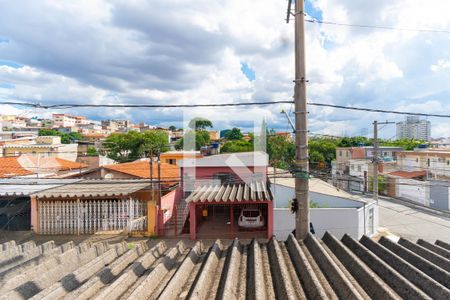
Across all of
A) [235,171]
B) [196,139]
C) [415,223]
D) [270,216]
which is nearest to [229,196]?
[270,216]

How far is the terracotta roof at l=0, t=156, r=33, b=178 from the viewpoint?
1877cm

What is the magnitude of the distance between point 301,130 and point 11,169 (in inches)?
897

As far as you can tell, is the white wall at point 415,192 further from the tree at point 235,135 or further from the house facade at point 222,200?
the tree at point 235,135

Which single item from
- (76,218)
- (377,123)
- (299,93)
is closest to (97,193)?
(76,218)

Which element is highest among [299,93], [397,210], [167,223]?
[299,93]

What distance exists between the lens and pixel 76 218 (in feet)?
39.9

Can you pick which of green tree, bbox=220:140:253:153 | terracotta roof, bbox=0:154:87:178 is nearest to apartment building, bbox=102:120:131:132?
green tree, bbox=220:140:253:153

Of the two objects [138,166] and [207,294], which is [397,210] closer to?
[138,166]

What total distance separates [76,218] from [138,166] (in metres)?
9.62

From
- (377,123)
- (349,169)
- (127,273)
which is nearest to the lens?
(127,273)

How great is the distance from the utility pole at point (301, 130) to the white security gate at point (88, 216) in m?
8.87

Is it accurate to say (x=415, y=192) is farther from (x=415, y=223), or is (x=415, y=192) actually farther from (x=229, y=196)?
(x=229, y=196)

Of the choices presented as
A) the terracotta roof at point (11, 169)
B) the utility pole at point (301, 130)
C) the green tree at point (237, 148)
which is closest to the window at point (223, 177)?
the utility pole at point (301, 130)

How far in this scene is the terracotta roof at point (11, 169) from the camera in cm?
1877
